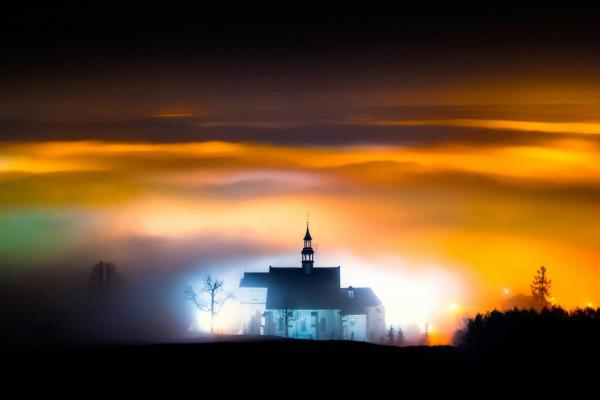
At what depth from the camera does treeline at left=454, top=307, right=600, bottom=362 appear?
78125mm

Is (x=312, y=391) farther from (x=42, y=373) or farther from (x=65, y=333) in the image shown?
(x=65, y=333)

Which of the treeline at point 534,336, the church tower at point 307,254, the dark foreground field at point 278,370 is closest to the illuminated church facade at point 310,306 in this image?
the church tower at point 307,254

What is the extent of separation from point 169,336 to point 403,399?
189ft

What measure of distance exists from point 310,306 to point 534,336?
7438 centimetres

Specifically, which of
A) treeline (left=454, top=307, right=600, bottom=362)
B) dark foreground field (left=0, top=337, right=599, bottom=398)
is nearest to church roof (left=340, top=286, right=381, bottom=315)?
treeline (left=454, top=307, right=600, bottom=362)

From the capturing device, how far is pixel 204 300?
467 ft

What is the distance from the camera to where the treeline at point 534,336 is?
7812 centimetres

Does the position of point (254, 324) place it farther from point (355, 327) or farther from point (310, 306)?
point (355, 327)

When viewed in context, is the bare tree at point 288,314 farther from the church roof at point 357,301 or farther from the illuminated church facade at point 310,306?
the church roof at point 357,301

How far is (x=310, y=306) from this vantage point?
511 feet

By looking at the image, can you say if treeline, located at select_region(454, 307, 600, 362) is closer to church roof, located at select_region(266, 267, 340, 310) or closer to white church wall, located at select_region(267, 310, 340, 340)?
white church wall, located at select_region(267, 310, 340, 340)

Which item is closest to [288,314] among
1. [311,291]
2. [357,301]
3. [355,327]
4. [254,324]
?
[254,324]

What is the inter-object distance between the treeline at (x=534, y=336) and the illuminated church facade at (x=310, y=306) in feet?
182

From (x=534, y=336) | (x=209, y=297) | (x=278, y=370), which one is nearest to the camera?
(x=278, y=370)
